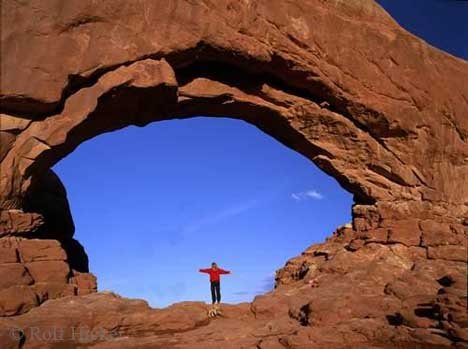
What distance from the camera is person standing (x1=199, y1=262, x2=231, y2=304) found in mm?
21109

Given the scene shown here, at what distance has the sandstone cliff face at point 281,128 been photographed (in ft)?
54.6

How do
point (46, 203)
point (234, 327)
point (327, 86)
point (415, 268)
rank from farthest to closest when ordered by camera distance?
1. point (46, 203)
2. point (327, 86)
3. point (415, 268)
4. point (234, 327)

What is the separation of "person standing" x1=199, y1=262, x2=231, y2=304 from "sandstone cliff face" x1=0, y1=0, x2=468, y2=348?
1.89 m

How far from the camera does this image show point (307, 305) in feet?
57.0

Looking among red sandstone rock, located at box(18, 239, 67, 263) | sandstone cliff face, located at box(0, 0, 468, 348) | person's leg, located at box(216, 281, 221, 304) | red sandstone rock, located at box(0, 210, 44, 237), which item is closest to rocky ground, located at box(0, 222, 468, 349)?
sandstone cliff face, located at box(0, 0, 468, 348)

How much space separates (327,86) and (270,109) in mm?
2704

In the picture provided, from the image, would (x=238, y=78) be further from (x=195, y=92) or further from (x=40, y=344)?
(x=40, y=344)

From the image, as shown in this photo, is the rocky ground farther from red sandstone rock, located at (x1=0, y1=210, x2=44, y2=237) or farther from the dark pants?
red sandstone rock, located at (x1=0, y1=210, x2=44, y2=237)

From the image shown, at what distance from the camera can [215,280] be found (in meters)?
21.2

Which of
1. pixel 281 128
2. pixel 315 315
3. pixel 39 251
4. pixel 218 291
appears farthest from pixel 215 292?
pixel 281 128

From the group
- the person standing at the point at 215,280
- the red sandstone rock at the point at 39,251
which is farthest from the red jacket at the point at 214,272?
the red sandstone rock at the point at 39,251

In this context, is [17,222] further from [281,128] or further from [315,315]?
[281,128]

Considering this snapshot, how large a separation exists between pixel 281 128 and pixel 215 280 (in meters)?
7.85

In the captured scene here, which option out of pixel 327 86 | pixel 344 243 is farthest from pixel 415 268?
pixel 327 86
